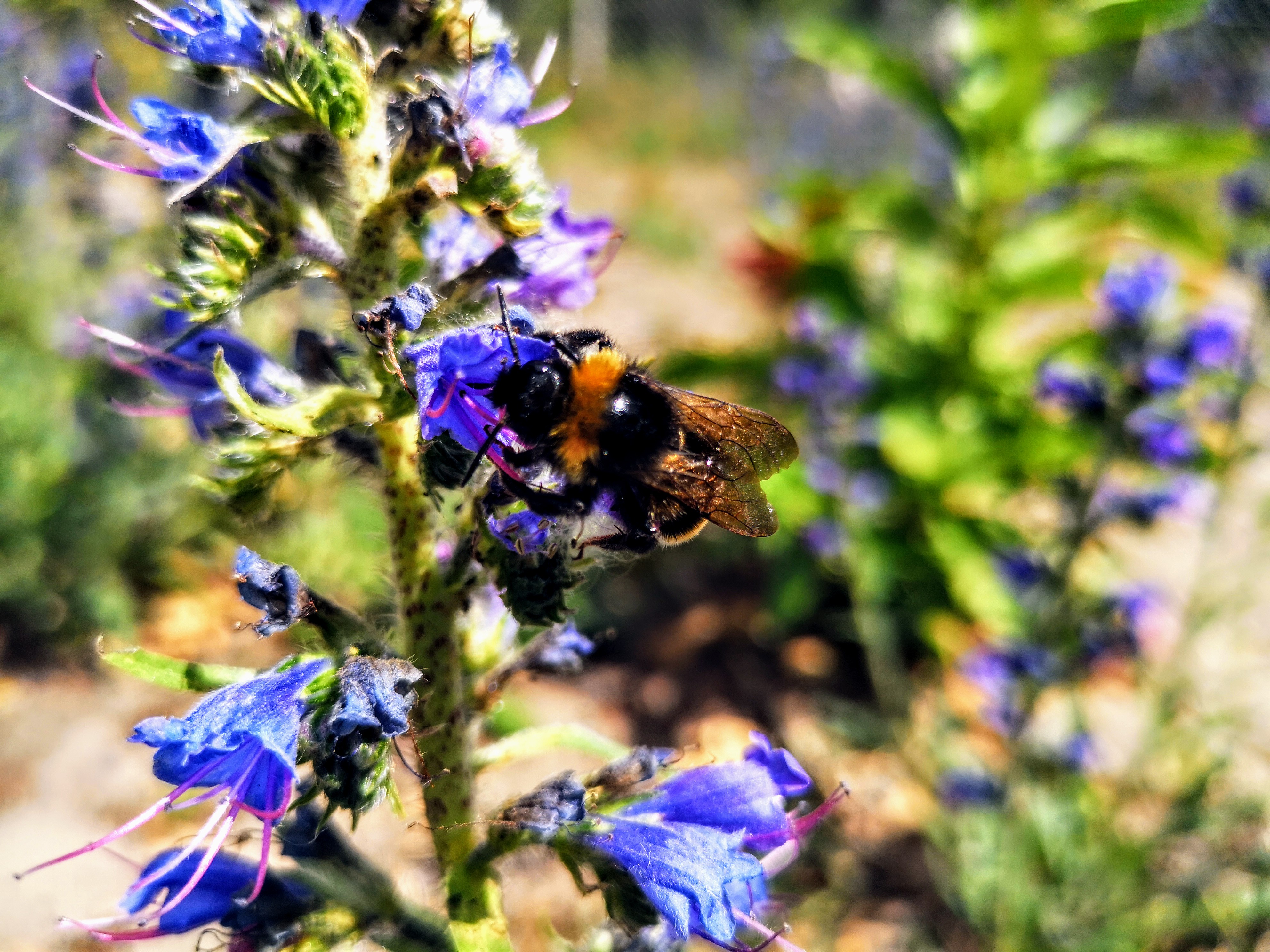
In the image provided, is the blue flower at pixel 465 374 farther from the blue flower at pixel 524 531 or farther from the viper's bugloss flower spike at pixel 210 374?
the viper's bugloss flower spike at pixel 210 374

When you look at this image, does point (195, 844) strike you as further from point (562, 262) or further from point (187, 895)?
point (562, 262)

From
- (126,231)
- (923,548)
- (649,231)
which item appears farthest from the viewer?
(649,231)

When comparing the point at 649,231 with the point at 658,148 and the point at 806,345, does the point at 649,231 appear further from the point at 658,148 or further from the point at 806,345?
the point at 806,345

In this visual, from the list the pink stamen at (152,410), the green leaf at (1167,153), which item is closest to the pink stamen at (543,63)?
the pink stamen at (152,410)

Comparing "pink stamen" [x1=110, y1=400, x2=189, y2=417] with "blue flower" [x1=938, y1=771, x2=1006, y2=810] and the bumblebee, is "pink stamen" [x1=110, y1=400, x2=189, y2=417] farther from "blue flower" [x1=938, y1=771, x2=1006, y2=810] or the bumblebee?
"blue flower" [x1=938, y1=771, x2=1006, y2=810]

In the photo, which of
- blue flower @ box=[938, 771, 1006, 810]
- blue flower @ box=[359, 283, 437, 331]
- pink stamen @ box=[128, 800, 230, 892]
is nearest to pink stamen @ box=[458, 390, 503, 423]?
blue flower @ box=[359, 283, 437, 331]

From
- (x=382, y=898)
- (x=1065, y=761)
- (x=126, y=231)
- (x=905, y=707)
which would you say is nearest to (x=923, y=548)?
(x=905, y=707)
